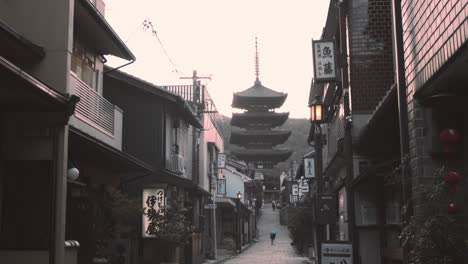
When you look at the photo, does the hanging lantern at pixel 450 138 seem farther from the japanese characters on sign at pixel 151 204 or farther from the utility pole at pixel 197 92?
the utility pole at pixel 197 92

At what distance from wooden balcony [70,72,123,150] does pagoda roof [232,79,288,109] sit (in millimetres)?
64981

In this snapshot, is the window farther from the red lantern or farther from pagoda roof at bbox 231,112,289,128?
pagoda roof at bbox 231,112,289,128

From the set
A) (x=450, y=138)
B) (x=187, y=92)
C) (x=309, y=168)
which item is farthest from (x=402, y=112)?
(x=187, y=92)

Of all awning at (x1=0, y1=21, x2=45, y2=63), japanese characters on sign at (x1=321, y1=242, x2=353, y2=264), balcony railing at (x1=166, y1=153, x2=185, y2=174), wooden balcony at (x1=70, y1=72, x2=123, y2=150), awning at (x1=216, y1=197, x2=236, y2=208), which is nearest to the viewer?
awning at (x1=0, y1=21, x2=45, y2=63)

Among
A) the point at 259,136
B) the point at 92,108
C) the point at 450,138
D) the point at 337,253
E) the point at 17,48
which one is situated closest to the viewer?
the point at 450,138

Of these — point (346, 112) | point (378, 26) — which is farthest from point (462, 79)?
point (378, 26)

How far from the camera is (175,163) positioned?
29.5 metres

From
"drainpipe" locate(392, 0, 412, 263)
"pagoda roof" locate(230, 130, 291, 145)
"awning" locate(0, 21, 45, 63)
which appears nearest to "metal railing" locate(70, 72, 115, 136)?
"awning" locate(0, 21, 45, 63)

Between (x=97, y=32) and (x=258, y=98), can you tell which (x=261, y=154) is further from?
(x=97, y=32)

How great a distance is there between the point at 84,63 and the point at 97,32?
1251mm

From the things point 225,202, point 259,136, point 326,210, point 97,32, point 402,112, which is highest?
point 259,136

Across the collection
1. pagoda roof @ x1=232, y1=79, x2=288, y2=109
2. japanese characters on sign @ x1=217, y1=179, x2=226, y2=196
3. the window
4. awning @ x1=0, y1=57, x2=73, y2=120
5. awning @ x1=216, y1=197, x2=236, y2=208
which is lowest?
awning @ x1=216, y1=197, x2=236, y2=208

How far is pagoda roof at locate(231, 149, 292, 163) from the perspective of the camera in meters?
92.7

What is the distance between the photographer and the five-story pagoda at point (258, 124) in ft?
289
